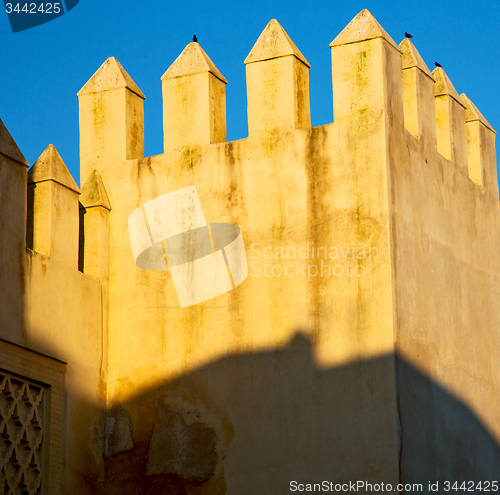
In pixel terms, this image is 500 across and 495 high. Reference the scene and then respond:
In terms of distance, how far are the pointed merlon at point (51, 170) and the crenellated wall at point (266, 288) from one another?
41mm

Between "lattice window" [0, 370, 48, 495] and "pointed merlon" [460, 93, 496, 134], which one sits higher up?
"pointed merlon" [460, 93, 496, 134]

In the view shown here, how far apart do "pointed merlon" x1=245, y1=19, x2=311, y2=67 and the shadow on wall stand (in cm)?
368

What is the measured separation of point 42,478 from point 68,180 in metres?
3.72

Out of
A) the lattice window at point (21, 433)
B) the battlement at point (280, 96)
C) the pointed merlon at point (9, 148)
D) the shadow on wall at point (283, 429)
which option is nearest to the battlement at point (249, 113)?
the battlement at point (280, 96)

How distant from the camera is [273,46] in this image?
Result: 43.4 feet

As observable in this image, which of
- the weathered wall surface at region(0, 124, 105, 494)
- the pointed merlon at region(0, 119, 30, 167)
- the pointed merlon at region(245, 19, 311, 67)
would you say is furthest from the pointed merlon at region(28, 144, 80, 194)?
the pointed merlon at region(245, 19, 311, 67)

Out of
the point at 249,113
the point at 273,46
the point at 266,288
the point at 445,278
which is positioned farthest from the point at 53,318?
the point at 445,278

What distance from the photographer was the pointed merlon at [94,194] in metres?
13.6

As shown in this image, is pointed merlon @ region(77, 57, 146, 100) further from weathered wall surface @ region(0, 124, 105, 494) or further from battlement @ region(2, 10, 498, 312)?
weathered wall surface @ region(0, 124, 105, 494)

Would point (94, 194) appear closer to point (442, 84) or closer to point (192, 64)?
point (192, 64)

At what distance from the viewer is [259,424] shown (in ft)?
A: 40.0

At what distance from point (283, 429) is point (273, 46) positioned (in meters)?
4.85

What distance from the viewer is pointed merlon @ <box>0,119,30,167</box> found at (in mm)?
12000

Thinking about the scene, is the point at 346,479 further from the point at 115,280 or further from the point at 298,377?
the point at 115,280
